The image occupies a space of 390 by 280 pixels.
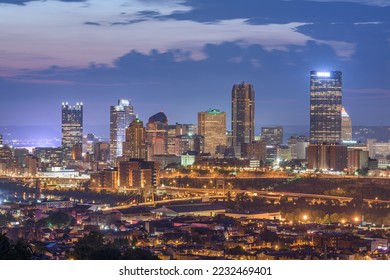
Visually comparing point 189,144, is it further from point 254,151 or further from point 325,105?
point 325,105

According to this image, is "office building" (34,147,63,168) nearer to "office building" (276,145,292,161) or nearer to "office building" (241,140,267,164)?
"office building" (241,140,267,164)

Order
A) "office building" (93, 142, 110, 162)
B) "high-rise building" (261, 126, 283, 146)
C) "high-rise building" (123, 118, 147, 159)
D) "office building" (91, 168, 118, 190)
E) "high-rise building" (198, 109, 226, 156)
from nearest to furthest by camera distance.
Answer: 1. "office building" (91, 168, 118, 190)
2. "high-rise building" (123, 118, 147, 159)
3. "high-rise building" (198, 109, 226, 156)
4. "office building" (93, 142, 110, 162)
5. "high-rise building" (261, 126, 283, 146)

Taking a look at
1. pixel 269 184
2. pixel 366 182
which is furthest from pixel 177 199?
pixel 366 182

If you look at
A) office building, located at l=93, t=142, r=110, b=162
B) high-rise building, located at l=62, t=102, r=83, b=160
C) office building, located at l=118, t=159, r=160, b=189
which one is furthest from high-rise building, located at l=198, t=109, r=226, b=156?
office building, located at l=118, t=159, r=160, b=189

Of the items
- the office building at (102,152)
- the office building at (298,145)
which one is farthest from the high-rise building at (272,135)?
the office building at (102,152)

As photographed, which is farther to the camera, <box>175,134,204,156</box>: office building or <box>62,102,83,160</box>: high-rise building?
<box>62,102,83,160</box>: high-rise building
